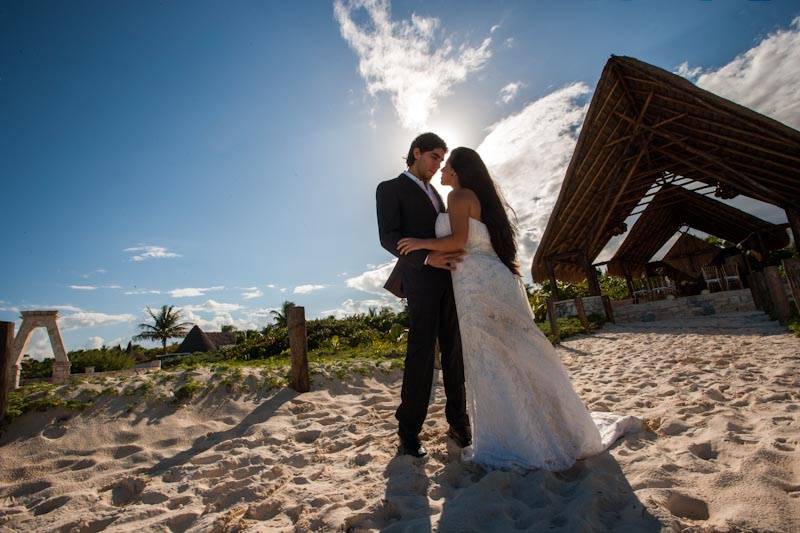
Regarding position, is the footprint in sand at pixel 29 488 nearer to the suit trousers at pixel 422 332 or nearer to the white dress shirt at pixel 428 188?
the suit trousers at pixel 422 332

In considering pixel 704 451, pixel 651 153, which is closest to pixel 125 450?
pixel 704 451

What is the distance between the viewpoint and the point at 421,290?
8.66 ft

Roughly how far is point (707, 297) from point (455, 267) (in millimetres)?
14952

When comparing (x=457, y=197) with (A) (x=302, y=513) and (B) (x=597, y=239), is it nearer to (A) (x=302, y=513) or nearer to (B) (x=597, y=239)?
(A) (x=302, y=513)

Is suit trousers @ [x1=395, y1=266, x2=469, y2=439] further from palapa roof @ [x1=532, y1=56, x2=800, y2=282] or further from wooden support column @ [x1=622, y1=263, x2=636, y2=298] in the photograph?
wooden support column @ [x1=622, y1=263, x2=636, y2=298]

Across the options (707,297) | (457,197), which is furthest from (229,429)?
(707,297)

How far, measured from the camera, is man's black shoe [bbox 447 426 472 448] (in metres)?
2.78

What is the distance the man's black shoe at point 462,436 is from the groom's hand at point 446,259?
130cm

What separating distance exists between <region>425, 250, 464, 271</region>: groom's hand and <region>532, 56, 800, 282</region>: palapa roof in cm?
1135

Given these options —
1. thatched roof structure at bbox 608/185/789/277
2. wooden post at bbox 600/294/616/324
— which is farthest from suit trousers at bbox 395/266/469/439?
thatched roof structure at bbox 608/185/789/277

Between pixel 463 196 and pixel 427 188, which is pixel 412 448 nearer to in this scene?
pixel 463 196

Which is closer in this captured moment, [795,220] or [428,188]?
[428,188]

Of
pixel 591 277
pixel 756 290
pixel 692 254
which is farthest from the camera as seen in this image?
pixel 692 254

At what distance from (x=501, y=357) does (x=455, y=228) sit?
86cm
